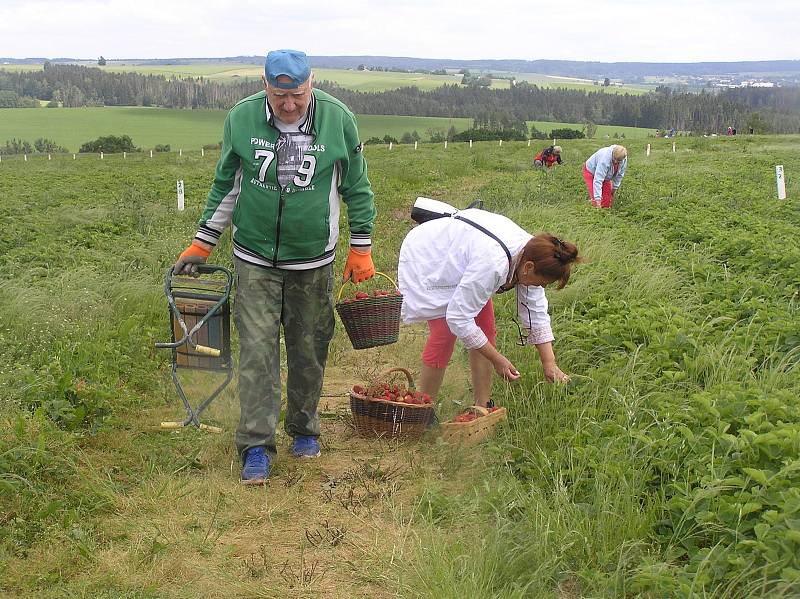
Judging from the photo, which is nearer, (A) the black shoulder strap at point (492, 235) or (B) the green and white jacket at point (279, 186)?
(B) the green and white jacket at point (279, 186)

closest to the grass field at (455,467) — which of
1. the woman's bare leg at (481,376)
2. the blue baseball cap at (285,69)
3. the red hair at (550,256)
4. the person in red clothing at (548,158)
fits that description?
the woman's bare leg at (481,376)

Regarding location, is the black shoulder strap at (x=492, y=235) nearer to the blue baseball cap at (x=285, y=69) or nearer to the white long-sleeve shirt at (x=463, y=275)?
the white long-sleeve shirt at (x=463, y=275)

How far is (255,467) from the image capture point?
430 centimetres

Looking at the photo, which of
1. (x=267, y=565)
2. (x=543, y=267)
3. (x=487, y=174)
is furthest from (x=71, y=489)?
(x=487, y=174)

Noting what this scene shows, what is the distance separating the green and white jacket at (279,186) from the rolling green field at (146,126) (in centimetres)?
4292

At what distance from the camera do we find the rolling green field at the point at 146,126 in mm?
50625

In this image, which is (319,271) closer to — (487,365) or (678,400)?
(487,365)

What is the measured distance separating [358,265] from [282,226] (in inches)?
20.1

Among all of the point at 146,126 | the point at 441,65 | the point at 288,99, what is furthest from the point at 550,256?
the point at 441,65

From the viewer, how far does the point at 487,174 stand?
24.1 meters

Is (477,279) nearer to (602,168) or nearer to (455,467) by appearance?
(455,467)

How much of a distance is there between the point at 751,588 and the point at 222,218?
9.81ft

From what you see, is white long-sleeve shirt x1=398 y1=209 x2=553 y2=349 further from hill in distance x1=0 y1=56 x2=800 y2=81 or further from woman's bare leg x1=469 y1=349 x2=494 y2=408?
hill in distance x1=0 y1=56 x2=800 y2=81

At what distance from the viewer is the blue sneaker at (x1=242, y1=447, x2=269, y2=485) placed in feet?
14.0
